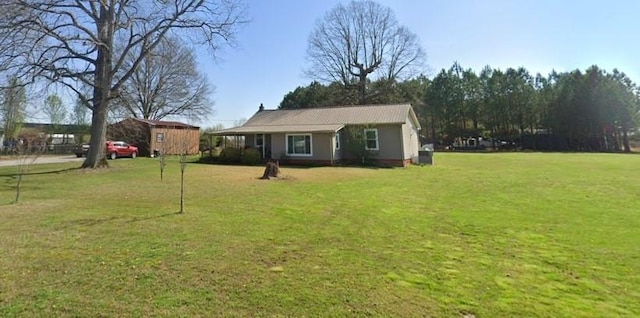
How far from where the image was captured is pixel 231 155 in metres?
24.6

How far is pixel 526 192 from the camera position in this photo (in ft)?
39.2

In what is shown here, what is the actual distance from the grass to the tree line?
3628 cm

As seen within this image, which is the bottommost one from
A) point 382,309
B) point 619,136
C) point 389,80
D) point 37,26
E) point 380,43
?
point 382,309

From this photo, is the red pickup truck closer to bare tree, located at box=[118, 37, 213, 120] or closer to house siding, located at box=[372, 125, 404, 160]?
bare tree, located at box=[118, 37, 213, 120]

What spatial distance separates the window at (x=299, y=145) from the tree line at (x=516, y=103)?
22.1m

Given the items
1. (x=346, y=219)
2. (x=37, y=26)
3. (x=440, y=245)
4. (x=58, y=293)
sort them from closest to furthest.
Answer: (x=58, y=293) < (x=440, y=245) < (x=346, y=219) < (x=37, y=26)

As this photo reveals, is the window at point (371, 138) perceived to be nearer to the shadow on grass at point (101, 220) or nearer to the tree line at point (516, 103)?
the shadow on grass at point (101, 220)

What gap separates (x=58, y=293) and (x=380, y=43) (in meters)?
45.8

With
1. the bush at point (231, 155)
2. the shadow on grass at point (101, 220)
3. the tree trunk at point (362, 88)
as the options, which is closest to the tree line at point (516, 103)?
the tree trunk at point (362, 88)

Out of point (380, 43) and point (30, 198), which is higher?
point (380, 43)

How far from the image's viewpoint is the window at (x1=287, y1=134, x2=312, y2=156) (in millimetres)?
23438

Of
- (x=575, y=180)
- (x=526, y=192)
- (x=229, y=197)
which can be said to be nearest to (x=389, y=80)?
(x=575, y=180)

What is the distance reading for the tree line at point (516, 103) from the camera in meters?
40.8

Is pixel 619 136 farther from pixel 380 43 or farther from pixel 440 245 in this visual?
pixel 440 245
